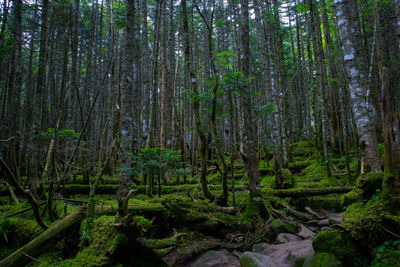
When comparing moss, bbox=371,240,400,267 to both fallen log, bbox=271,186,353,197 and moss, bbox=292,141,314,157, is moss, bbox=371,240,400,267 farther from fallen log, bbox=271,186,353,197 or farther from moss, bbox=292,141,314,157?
moss, bbox=292,141,314,157

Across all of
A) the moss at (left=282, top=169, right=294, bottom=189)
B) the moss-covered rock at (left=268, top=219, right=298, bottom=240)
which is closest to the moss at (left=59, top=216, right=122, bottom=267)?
the moss-covered rock at (left=268, top=219, right=298, bottom=240)

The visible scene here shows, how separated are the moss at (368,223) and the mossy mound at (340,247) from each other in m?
0.12

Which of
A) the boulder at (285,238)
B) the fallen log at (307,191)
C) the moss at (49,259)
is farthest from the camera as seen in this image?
the fallen log at (307,191)

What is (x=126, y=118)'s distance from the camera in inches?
262

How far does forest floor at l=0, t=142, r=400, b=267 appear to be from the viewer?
3.12 metres

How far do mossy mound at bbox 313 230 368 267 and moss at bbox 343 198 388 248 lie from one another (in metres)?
0.12

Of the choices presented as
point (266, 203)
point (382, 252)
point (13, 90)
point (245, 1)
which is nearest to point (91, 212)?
point (382, 252)

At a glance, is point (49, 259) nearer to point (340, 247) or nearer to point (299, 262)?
point (299, 262)

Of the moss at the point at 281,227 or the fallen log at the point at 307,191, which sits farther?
the fallen log at the point at 307,191

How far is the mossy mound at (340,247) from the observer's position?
3062 millimetres

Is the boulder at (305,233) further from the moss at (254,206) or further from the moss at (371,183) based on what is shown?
the moss at (371,183)

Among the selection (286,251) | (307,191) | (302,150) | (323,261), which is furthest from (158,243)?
(302,150)

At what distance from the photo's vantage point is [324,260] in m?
3.14

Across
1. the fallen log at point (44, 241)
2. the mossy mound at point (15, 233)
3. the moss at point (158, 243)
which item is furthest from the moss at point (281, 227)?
the mossy mound at point (15, 233)
